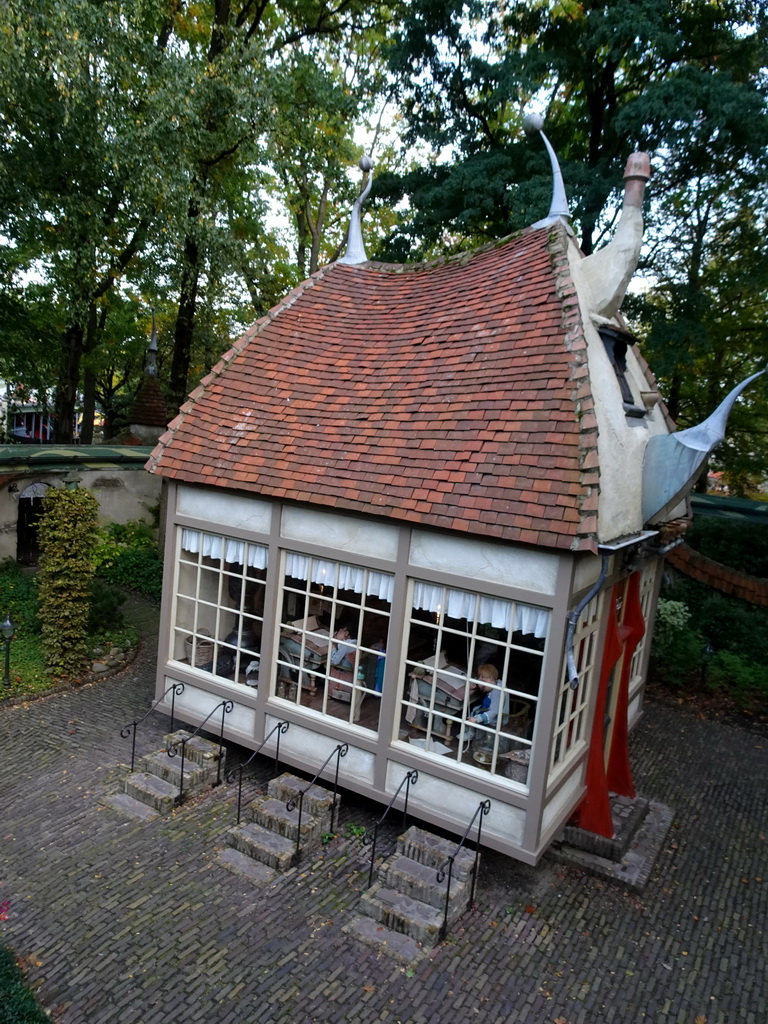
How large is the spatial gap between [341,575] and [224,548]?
1.94 m

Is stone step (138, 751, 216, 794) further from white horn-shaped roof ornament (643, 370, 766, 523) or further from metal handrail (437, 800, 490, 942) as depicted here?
white horn-shaped roof ornament (643, 370, 766, 523)

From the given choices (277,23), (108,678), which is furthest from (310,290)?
(277,23)

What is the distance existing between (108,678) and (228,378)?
5.87 m

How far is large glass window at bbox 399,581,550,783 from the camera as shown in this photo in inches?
281

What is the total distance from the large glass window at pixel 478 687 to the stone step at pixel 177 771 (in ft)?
8.77

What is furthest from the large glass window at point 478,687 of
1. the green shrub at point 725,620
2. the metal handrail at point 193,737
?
the green shrub at point 725,620

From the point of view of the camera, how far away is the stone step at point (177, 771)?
852cm

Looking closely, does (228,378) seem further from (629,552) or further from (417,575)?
(629,552)

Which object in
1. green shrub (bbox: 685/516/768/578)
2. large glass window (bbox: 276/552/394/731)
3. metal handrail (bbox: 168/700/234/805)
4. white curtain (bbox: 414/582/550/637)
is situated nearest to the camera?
white curtain (bbox: 414/582/550/637)

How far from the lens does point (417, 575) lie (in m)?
7.58

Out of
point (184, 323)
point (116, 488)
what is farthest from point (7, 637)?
point (184, 323)

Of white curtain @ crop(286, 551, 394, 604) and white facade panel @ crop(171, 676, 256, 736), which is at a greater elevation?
white curtain @ crop(286, 551, 394, 604)

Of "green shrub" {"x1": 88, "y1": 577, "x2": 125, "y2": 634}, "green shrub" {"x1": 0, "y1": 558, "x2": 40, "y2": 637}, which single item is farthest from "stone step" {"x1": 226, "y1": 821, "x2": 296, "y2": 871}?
"green shrub" {"x1": 0, "y1": 558, "x2": 40, "y2": 637}

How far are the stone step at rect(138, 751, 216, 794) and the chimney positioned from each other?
24.7 feet
